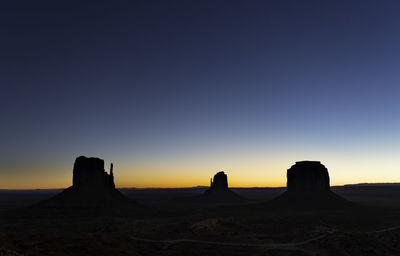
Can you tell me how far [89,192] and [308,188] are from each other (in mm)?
48761

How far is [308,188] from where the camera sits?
74000 millimetres

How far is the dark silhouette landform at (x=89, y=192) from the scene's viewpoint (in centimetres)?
6112

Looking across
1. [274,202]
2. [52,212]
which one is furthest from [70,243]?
[274,202]

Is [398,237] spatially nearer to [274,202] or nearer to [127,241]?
[127,241]

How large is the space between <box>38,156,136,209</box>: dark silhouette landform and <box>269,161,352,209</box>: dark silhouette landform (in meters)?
35.8

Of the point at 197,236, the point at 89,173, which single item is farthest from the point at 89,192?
the point at 197,236

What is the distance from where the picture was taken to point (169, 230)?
41156 mm

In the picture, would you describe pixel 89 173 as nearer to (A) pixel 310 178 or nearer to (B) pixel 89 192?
(B) pixel 89 192

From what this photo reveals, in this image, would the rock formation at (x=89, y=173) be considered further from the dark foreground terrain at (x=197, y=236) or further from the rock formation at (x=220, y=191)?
the rock formation at (x=220, y=191)

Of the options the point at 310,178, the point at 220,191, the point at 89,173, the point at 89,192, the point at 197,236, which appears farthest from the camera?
the point at 220,191

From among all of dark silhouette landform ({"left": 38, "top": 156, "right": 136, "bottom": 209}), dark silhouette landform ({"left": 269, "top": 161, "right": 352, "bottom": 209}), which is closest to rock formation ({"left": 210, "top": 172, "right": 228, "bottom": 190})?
dark silhouette landform ({"left": 269, "top": 161, "right": 352, "bottom": 209})

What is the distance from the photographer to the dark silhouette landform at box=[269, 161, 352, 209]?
231 feet

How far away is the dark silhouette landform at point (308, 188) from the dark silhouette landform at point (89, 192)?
3576 cm

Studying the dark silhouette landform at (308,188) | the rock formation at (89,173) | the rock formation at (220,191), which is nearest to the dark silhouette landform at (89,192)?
the rock formation at (89,173)
